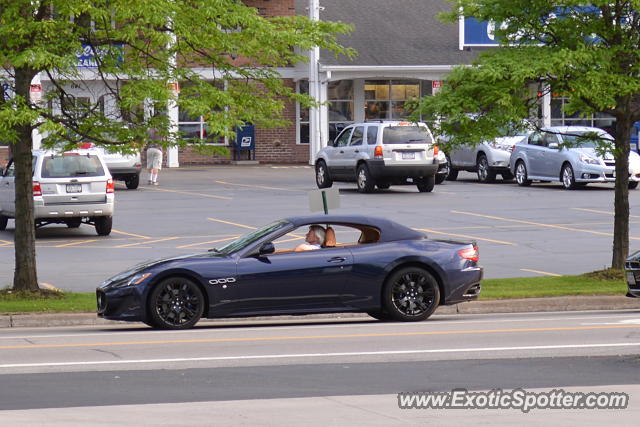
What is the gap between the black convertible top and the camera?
48.4 ft

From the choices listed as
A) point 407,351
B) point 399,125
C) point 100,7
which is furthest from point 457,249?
point 399,125

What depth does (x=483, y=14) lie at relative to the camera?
18109 millimetres

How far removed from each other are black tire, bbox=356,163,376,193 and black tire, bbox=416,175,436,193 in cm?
124

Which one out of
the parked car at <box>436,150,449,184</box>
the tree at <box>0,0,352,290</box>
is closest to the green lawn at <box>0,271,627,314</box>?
the tree at <box>0,0,352,290</box>

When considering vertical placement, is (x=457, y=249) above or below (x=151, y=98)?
below

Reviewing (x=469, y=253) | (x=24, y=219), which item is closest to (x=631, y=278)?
(x=469, y=253)

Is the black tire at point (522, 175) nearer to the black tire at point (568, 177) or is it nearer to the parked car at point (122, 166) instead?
the black tire at point (568, 177)

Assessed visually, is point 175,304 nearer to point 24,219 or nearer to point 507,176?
point 24,219

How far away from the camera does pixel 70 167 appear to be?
82.2 ft

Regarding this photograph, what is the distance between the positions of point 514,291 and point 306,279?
3.98 m

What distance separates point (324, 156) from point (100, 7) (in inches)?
784

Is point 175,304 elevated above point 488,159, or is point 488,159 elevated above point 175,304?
point 488,159

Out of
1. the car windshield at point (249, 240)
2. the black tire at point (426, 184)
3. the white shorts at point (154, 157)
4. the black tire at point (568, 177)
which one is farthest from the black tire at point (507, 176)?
the car windshield at point (249, 240)

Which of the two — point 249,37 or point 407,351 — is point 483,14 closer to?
point 249,37
